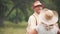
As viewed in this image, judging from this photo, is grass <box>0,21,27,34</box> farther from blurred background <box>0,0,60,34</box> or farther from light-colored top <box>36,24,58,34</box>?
light-colored top <box>36,24,58,34</box>

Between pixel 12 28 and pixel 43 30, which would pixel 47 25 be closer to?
pixel 43 30

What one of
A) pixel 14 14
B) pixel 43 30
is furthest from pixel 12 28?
pixel 43 30

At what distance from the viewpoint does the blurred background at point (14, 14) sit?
203 centimetres

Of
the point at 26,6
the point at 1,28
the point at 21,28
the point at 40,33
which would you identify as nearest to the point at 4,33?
the point at 1,28

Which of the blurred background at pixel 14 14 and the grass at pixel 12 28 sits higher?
the blurred background at pixel 14 14

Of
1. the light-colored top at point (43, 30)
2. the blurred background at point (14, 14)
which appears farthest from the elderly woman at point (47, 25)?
the blurred background at point (14, 14)

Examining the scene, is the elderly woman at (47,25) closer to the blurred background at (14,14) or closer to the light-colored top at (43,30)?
the light-colored top at (43,30)

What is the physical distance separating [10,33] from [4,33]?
71 mm

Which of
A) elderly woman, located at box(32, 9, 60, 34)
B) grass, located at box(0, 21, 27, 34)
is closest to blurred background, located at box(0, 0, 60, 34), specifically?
grass, located at box(0, 21, 27, 34)

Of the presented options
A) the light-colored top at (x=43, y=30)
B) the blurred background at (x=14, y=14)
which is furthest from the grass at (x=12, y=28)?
the light-colored top at (x=43, y=30)

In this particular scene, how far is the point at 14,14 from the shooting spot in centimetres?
204

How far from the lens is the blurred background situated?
6.65 ft

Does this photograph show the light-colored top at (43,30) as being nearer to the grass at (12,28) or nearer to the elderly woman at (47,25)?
the elderly woman at (47,25)

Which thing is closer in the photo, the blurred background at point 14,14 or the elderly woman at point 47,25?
the elderly woman at point 47,25
